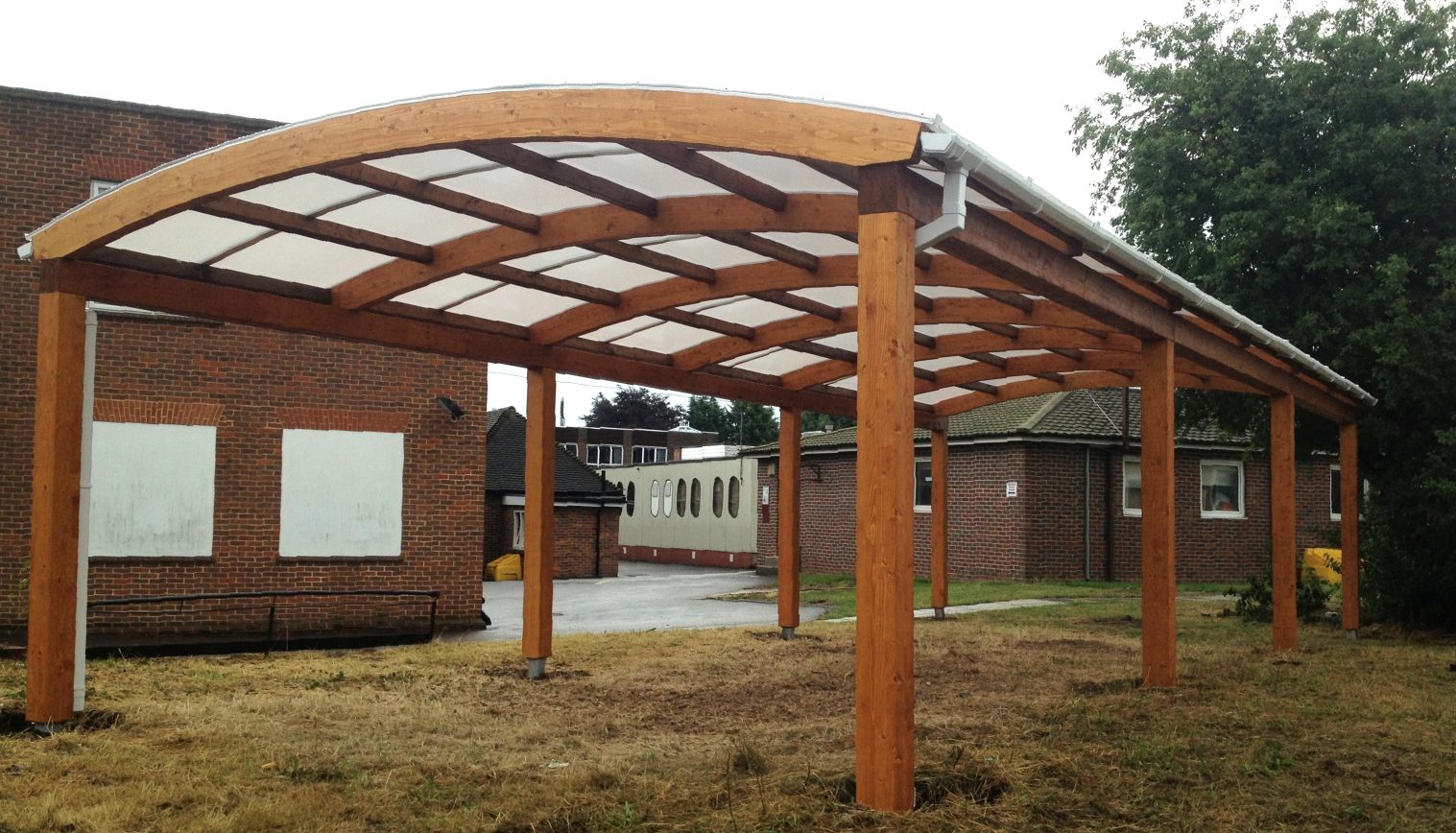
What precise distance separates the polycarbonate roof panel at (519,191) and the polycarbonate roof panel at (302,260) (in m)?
1.12

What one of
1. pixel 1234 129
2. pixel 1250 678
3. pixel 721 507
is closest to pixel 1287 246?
pixel 1234 129

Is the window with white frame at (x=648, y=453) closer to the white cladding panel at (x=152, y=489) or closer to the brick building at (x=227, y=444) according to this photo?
the brick building at (x=227, y=444)

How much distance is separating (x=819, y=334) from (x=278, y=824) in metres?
7.09

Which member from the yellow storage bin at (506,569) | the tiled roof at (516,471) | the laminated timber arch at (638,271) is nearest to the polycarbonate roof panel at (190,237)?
the laminated timber arch at (638,271)

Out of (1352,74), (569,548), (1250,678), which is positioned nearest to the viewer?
(1250,678)

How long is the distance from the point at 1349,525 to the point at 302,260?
12.8 metres

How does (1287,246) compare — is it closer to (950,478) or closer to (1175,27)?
(1175,27)

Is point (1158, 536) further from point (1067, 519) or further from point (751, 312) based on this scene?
point (1067, 519)

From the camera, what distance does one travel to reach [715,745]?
25.9 feet

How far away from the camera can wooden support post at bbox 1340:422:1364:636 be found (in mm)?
15406

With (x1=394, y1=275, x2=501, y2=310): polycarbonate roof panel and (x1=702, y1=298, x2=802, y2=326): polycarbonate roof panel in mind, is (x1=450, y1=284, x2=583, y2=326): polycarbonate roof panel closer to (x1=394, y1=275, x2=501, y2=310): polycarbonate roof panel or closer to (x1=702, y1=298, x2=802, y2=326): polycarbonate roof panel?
(x1=394, y1=275, x2=501, y2=310): polycarbonate roof panel

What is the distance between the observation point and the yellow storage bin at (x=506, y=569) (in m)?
32.0

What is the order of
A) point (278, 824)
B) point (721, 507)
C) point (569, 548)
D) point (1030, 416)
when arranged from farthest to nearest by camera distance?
1. point (721, 507)
2. point (569, 548)
3. point (1030, 416)
4. point (278, 824)

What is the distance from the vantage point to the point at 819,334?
1172cm
